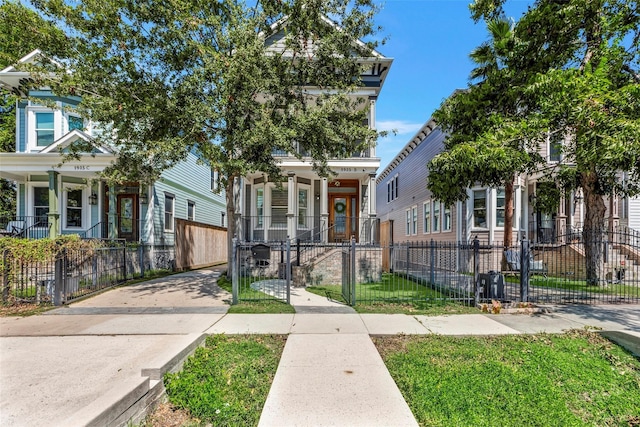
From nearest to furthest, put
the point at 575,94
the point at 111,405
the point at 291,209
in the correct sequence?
the point at 111,405 < the point at 575,94 < the point at 291,209

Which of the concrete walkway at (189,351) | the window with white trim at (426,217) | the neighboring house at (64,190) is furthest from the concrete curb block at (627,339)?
the neighboring house at (64,190)

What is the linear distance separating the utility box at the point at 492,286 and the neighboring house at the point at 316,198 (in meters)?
4.76

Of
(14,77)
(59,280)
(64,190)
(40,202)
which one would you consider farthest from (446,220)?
(14,77)

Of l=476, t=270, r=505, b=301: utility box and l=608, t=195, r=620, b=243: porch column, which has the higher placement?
l=608, t=195, r=620, b=243: porch column

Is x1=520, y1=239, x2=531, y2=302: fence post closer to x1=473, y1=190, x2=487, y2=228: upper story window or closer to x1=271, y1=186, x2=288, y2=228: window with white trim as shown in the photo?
x1=473, y1=190, x2=487, y2=228: upper story window

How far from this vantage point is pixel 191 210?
59.4ft

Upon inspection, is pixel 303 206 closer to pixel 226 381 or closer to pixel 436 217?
pixel 436 217

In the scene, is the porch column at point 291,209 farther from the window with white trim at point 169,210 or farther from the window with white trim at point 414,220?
the window with white trim at point 414,220

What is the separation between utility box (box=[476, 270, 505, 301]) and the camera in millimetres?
7320

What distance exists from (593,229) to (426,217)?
8012 mm

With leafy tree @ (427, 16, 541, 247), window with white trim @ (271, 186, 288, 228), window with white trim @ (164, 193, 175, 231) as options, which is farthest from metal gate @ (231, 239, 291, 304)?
window with white trim @ (164, 193, 175, 231)

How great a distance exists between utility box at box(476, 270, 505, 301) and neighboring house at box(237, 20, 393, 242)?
15.6 feet

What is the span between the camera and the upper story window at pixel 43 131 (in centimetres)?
1384

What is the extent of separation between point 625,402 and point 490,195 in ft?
35.7
